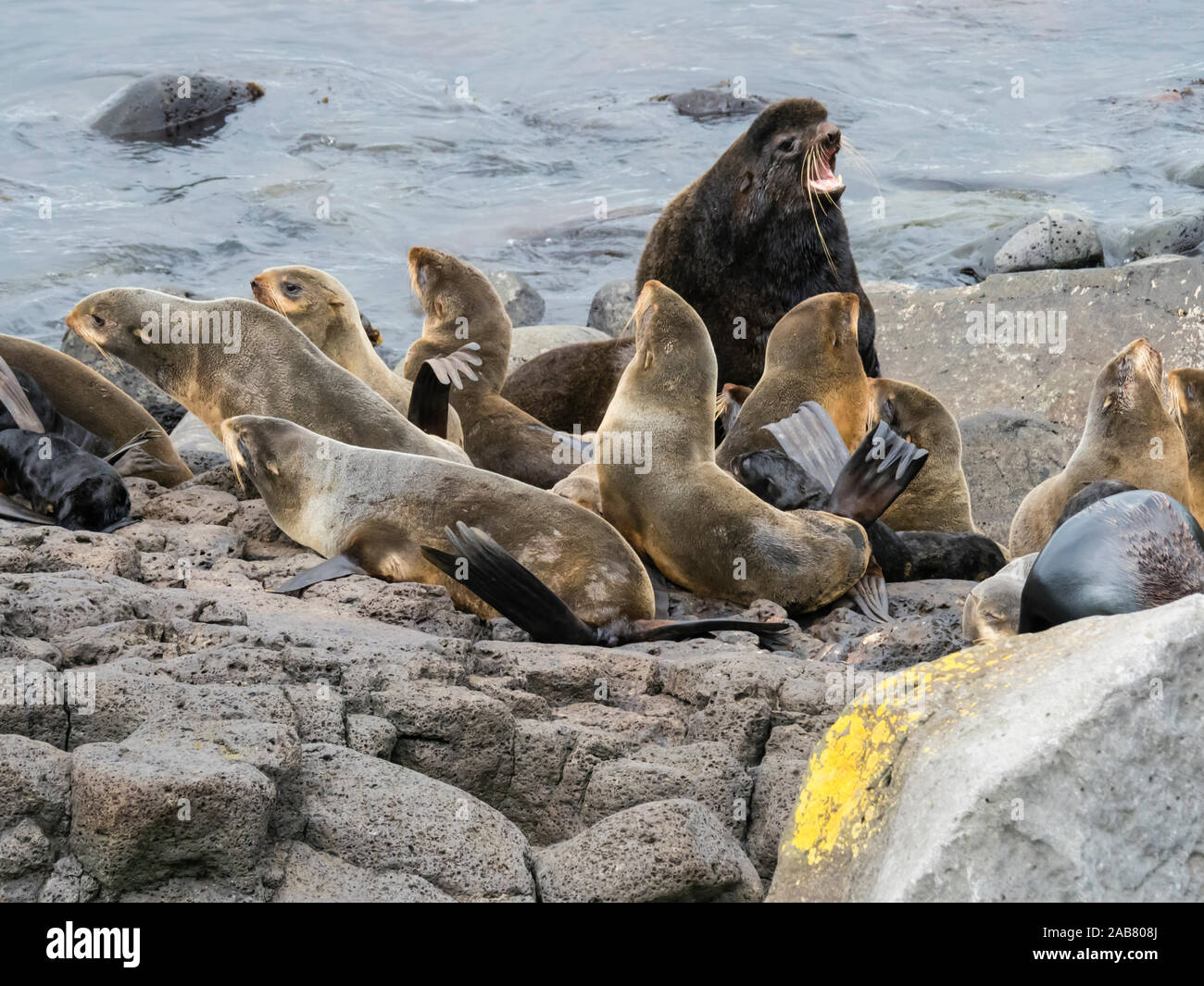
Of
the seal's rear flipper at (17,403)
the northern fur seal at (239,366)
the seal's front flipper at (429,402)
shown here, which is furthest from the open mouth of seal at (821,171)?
the seal's rear flipper at (17,403)

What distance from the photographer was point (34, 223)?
16.6 metres

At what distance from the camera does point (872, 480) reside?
19.0 ft

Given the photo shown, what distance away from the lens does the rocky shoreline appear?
8.59ft

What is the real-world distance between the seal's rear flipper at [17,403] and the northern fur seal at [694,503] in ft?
8.32

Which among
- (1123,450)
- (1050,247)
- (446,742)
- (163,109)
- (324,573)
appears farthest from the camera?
(163,109)

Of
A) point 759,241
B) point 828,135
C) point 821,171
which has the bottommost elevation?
point 759,241

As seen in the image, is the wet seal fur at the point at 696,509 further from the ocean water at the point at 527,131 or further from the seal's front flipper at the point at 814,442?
the ocean water at the point at 527,131

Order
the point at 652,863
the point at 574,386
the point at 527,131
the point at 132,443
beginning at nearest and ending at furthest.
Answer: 1. the point at 652,863
2. the point at 132,443
3. the point at 574,386
4. the point at 527,131

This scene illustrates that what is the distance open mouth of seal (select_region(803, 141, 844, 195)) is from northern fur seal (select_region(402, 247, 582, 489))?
179cm

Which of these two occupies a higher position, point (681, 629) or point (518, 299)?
point (681, 629)

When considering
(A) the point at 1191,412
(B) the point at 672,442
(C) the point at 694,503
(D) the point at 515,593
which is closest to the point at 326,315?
(B) the point at 672,442

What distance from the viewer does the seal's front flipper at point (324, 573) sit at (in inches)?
192

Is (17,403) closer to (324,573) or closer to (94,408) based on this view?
(94,408)

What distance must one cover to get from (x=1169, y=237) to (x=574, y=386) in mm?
9568
